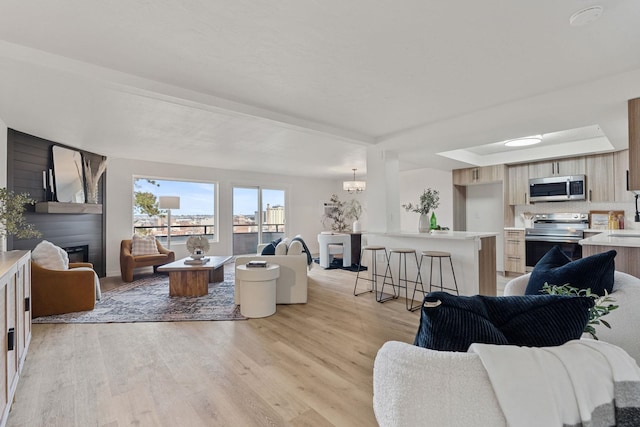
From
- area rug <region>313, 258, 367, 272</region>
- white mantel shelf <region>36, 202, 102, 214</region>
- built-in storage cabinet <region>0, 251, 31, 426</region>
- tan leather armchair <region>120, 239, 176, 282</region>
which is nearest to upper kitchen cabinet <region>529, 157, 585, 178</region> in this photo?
area rug <region>313, 258, 367, 272</region>

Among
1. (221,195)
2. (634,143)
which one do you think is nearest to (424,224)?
(634,143)

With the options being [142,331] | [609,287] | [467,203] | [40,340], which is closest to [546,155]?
[467,203]

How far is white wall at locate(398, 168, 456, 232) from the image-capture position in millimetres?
6746

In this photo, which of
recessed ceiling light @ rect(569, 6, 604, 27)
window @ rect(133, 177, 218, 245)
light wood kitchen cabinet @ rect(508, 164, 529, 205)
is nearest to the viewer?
recessed ceiling light @ rect(569, 6, 604, 27)

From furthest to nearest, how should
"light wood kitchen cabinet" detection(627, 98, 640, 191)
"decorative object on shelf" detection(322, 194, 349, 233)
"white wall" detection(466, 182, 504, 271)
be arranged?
"decorative object on shelf" detection(322, 194, 349, 233), "white wall" detection(466, 182, 504, 271), "light wood kitchen cabinet" detection(627, 98, 640, 191)

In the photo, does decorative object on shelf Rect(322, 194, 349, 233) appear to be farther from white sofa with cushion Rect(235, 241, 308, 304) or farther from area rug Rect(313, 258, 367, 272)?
white sofa with cushion Rect(235, 241, 308, 304)

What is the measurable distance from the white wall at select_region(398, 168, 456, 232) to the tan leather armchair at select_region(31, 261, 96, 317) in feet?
17.8

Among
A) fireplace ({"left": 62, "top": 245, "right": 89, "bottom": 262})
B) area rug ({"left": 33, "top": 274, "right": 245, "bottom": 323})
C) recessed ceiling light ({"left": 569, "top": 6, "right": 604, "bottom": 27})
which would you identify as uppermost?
recessed ceiling light ({"left": 569, "top": 6, "right": 604, "bottom": 27})

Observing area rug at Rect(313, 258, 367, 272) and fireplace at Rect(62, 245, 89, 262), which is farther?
area rug at Rect(313, 258, 367, 272)

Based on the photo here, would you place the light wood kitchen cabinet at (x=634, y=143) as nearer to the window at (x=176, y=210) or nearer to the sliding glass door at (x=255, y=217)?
the window at (x=176, y=210)

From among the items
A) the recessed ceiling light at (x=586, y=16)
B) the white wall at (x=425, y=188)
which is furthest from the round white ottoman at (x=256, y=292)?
the white wall at (x=425, y=188)

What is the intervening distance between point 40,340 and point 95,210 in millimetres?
3188

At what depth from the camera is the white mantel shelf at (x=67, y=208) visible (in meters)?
4.35

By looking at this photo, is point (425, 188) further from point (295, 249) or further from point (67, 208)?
point (67, 208)
